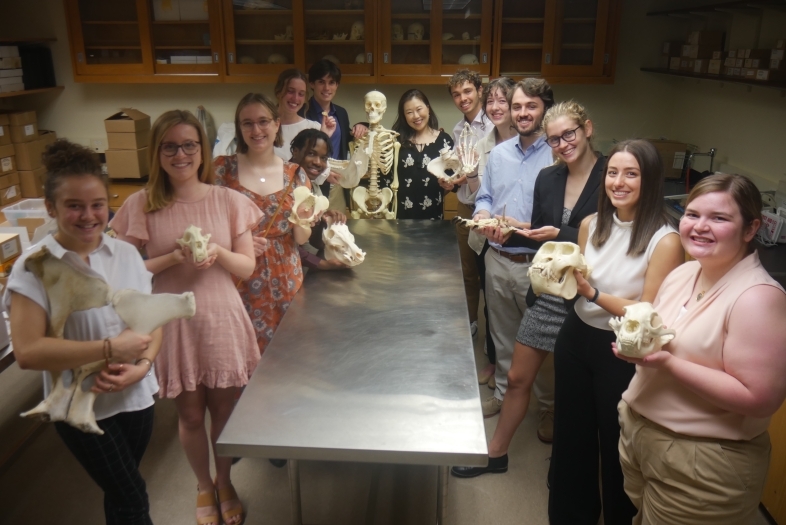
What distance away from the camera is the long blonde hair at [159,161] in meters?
1.78

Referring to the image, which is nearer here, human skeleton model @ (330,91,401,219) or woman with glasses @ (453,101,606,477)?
woman with glasses @ (453,101,606,477)

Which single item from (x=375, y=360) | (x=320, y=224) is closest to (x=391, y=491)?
(x=375, y=360)

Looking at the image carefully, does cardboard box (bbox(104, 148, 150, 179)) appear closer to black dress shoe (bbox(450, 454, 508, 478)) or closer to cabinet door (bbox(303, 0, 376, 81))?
cabinet door (bbox(303, 0, 376, 81))

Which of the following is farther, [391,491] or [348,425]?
[391,491]

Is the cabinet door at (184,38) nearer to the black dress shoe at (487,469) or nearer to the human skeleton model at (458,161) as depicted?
the human skeleton model at (458,161)

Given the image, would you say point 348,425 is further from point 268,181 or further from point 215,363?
point 268,181

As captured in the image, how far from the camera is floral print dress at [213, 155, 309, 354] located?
214cm

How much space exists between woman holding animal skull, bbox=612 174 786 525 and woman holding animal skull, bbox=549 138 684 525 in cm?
14

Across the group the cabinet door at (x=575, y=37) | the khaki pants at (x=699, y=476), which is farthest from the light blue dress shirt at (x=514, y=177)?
the cabinet door at (x=575, y=37)

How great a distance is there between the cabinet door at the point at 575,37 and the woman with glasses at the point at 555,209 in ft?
8.10

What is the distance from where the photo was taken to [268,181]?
2168 mm

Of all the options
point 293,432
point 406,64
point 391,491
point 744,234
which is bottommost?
point 391,491

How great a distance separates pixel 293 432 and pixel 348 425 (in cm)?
13

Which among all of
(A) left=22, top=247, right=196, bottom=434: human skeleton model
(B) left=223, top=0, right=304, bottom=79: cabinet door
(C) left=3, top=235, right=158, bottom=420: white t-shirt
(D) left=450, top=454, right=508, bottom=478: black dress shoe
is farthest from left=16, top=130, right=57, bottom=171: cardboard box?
(D) left=450, top=454, right=508, bottom=478: black dress shoe
